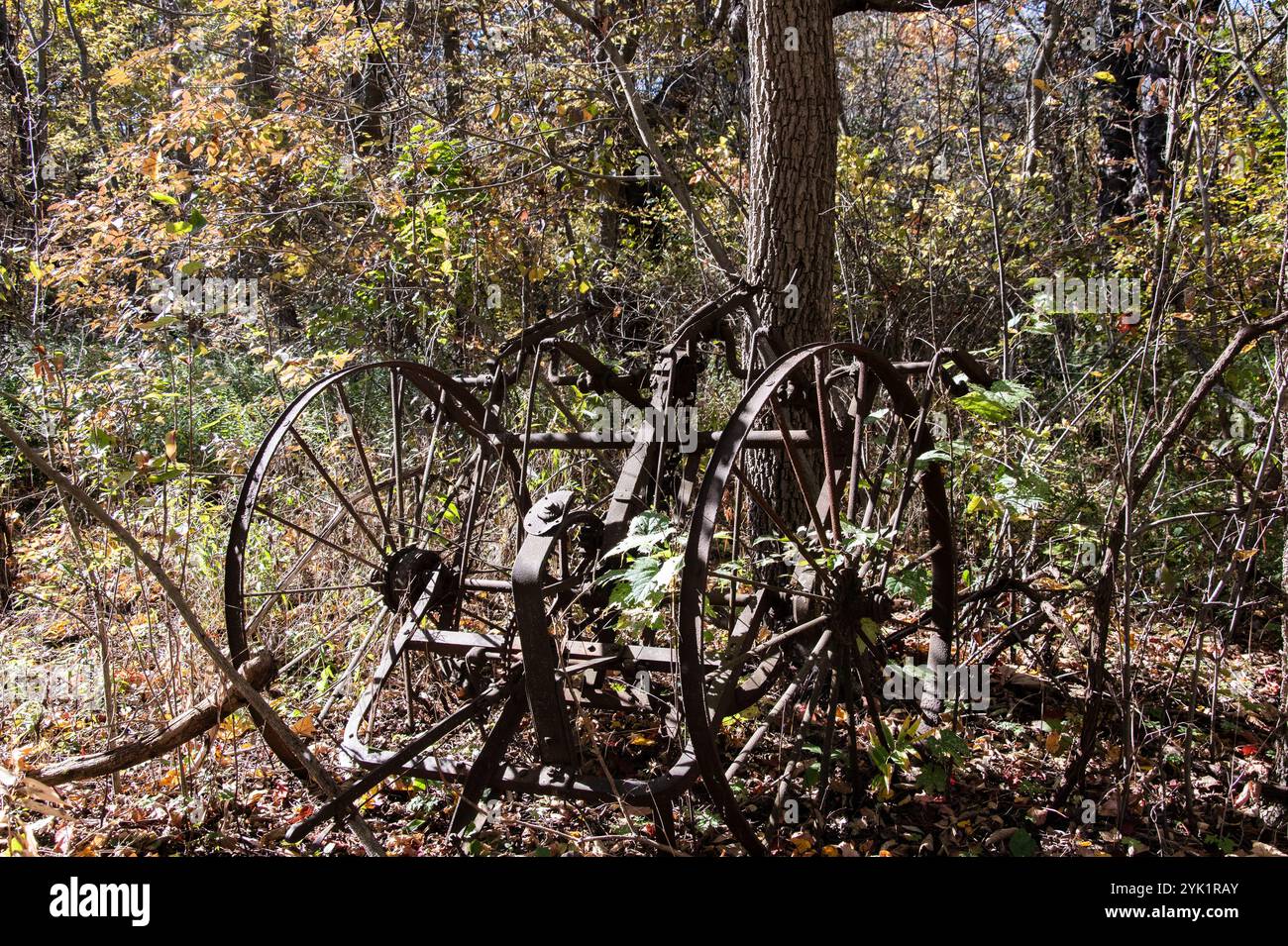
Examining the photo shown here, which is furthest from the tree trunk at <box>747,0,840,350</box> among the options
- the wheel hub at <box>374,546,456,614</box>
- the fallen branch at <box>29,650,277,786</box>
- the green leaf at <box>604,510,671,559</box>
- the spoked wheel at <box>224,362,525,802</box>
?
the fallen branch at <box>29,650,277,786</box>

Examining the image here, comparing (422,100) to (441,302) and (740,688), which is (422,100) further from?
(740,688)

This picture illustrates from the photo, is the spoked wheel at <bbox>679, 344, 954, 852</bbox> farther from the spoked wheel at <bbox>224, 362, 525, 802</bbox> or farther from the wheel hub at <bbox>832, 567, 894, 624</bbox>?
the spoked wheel at <bbox>224, 362, 525, 802</bbox>

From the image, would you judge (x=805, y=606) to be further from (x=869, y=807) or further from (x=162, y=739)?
(x=162, y=739)

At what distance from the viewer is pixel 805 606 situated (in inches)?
130

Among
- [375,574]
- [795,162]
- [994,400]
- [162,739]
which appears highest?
[795,162]

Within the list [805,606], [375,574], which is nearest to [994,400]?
[805,606]

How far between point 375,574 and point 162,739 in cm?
90

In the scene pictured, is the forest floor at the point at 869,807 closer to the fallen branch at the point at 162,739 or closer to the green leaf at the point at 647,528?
the fallen branch at the point at 162,739

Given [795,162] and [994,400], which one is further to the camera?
[795,162]

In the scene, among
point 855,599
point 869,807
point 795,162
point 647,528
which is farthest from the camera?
point 795,162

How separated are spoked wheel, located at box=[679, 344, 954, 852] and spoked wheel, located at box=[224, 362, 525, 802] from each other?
2.57 feet

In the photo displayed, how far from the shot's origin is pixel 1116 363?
5414 mm

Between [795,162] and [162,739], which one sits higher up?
[795,162]
